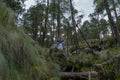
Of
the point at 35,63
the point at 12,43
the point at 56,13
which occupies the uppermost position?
the point at 56,13

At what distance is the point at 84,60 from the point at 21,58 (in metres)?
4.59

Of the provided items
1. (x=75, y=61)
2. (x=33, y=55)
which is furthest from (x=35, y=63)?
(x=75, y=61)

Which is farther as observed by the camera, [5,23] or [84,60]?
[84,60]

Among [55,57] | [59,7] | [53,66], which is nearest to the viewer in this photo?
[53,66]

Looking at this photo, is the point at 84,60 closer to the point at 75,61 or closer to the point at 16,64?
the point at 75,61

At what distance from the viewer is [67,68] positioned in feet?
28.7

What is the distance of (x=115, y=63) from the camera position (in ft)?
26.4

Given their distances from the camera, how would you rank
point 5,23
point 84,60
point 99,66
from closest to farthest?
point 5,23 < point 99,66 < point 84,60

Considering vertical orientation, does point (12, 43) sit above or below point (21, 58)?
above

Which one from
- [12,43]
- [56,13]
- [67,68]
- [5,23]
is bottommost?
[67,68]

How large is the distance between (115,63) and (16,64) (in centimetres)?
431

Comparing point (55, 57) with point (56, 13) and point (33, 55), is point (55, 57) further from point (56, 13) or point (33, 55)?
point (56, 13)

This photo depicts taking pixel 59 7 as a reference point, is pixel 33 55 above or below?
below

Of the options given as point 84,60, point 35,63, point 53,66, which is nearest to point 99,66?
point 84,60
